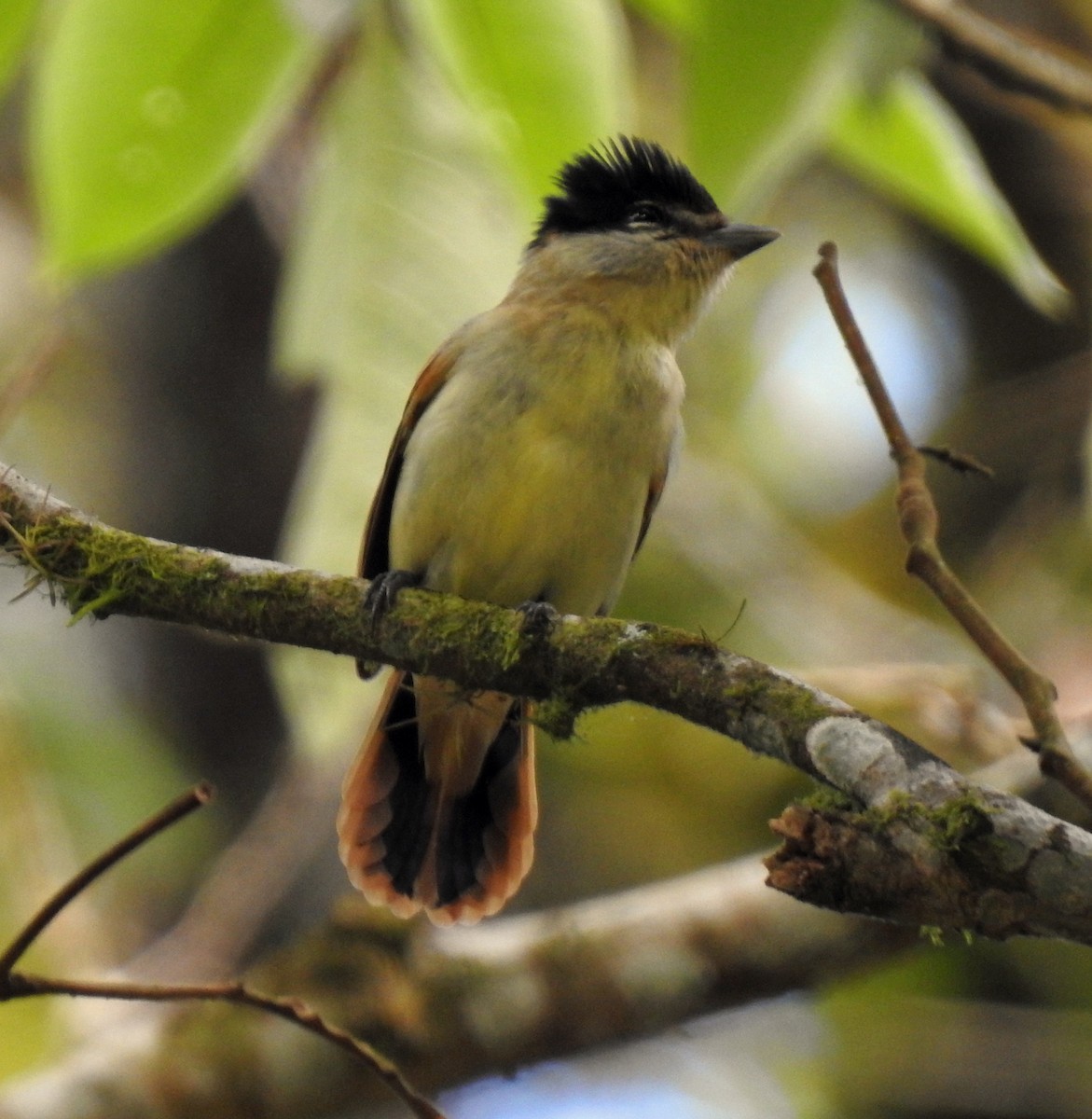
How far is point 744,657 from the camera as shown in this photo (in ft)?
5.62

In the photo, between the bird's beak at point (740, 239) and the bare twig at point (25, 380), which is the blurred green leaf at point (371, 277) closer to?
the bare twig at point (25, 380)

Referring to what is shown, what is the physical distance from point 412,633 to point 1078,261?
3813 millimetres

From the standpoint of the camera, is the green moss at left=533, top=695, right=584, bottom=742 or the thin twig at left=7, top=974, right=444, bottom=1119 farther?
the green moss at left=533, top=695, right=584, bottom=742

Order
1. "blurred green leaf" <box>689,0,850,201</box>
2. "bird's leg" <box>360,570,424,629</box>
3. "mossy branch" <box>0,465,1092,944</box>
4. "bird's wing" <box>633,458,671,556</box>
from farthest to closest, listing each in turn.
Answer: "bird's wing" <box>633,458,671,556</box>
"bird's leg" <box>360,570,424,629</box>
"blurred green leaf" <box>689,0,850,201</box>
"mossy branch" <box>0,465,1092,944</box>

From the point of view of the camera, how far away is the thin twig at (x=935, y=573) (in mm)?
1496

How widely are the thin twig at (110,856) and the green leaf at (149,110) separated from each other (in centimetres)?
70

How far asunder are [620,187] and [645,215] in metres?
0.12

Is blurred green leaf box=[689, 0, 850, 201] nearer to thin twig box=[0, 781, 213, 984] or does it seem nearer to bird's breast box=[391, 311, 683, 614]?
thin twig box=[0, 781, 213, 984]

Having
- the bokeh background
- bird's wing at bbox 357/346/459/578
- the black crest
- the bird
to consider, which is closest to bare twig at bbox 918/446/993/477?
the bokeh background

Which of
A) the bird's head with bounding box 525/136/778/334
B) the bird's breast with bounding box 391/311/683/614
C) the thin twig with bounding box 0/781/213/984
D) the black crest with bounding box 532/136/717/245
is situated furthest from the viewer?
the black crest with bounding box 532/136/717/245

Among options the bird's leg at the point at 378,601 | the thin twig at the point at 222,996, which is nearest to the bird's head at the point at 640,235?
Result: the bird's leg at the point at 378,601

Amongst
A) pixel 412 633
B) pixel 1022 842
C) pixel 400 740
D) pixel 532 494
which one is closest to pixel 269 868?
pixel 400 740

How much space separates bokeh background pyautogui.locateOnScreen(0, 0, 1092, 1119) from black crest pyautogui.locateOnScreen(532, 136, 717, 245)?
0.25 metres

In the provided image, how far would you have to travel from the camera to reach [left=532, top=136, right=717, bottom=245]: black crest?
3561 mm
